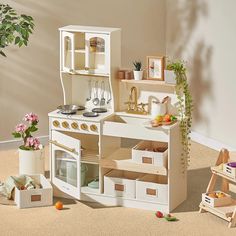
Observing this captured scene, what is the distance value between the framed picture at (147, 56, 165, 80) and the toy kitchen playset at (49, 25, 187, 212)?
2.3 inches

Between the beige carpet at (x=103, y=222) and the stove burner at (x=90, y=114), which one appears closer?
the beige carpet at (x=103, y=222)

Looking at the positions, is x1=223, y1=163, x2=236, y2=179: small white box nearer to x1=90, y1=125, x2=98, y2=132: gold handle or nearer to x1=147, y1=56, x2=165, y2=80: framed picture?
x1=147, y1=56, x2=165, y2=80: framed picture

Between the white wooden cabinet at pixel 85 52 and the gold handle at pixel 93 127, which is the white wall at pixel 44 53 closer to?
the white wooden cabinet at pixel 85 52

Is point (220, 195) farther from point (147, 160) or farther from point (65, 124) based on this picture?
point (65, 124)

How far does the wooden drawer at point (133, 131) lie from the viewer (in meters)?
4.98

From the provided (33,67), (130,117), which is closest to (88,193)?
(130,117)

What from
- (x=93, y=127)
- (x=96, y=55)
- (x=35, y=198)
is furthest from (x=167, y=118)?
(x=35, y=198)

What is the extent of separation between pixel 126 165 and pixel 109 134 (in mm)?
240

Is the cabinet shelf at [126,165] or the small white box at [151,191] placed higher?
the cabinet shelf at [126,165]

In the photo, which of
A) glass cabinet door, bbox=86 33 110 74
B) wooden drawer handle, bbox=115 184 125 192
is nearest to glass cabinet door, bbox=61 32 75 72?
glass cabinet door, bbox=86 33 110 74

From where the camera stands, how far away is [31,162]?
5.61 metres

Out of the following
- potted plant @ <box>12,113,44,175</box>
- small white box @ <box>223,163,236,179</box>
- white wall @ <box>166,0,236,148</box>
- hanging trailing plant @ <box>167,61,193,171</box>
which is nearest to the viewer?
small white box @ <box>223,163,236,179</box>

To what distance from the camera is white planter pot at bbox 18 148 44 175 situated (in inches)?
221

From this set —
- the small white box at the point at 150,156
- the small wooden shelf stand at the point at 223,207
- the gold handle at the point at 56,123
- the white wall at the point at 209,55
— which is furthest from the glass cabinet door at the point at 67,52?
the white wall at the point at 209,55
